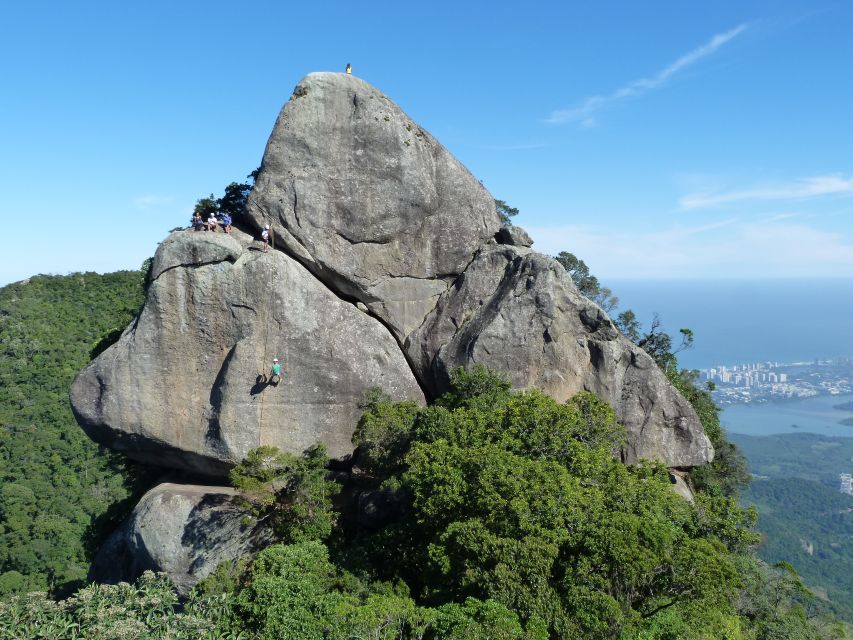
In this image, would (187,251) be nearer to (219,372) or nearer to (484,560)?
(219,372)

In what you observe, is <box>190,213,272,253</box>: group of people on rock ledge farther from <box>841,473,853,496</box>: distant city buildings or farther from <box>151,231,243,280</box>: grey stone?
<box>841,473,853,496</box>: distant city buildings

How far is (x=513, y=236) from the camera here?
2341cm

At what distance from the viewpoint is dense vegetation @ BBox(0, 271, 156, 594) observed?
4428 cm

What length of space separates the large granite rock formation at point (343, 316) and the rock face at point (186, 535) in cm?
120

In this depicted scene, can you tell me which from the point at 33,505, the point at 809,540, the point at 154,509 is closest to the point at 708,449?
the point at 154,509

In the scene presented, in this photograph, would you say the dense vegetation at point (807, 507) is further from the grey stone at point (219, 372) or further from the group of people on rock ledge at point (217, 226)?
the group of people on rock ledge at point (217, 226)

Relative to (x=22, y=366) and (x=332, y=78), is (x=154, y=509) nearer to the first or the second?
(x=332, y=78)

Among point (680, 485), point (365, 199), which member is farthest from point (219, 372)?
point (680, 485)

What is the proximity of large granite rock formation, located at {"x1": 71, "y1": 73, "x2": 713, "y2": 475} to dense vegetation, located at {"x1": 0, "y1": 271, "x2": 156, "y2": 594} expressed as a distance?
26.4 metres

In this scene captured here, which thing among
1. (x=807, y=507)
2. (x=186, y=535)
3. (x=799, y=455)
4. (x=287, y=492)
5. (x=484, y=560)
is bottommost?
(x=807, y=507)

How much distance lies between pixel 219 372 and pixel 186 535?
212 inches

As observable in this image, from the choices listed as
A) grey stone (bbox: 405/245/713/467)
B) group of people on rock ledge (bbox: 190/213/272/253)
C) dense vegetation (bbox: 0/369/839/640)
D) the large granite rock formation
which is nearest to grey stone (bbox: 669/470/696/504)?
grey stone (bbox: 405/245/713/467)

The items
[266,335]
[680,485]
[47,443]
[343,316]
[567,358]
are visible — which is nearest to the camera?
[266,335]

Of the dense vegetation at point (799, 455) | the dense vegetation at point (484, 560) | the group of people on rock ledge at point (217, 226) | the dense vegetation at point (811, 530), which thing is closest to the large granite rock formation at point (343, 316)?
the group of people on rock ledge at point (217, 226)
